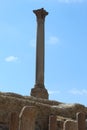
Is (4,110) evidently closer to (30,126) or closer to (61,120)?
(61,120)

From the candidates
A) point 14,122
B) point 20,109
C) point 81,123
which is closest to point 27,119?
point 14,122

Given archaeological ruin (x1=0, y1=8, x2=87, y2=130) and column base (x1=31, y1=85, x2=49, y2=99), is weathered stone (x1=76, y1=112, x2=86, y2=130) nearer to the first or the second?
archaeological ruin (x1=0, y1=8, x2=87, y2=130)

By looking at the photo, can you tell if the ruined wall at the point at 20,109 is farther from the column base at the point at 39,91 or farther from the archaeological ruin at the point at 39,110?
the column base at the point at 39,91

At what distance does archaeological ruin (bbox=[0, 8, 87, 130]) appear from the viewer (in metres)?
8.61

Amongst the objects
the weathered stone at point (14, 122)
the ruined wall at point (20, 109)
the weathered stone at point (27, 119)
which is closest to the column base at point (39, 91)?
the ruined wall at point (20, 109)

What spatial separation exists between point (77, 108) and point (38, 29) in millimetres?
8431

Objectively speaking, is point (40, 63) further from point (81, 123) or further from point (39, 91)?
point (81, 123)

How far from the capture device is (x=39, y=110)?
17.5m

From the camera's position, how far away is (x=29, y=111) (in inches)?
335

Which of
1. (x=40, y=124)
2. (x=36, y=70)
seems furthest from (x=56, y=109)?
(x=36, y=70)

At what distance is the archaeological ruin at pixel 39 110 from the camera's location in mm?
8614

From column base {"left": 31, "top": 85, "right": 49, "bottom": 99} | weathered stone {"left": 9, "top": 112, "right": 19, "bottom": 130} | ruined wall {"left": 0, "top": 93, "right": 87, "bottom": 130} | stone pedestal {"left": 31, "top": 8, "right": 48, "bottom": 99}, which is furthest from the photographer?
stone pedestal {"left": 31, "top": 8, "right": 48, "bottom": 99}

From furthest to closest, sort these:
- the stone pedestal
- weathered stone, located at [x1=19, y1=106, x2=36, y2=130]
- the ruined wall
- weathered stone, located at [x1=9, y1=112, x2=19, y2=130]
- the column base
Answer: the stone pedestal
the column base
the ruined wall
weathered stone, located at [x1=9, y1=112, x2=19, y2=130]
weathered stone, located at [x1=19, y1=106, x2=36, y2=130]

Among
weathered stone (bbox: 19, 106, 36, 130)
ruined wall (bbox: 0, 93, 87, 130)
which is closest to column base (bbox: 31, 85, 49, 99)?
ruined wall (bbox: 0, 93, 87, 130)
